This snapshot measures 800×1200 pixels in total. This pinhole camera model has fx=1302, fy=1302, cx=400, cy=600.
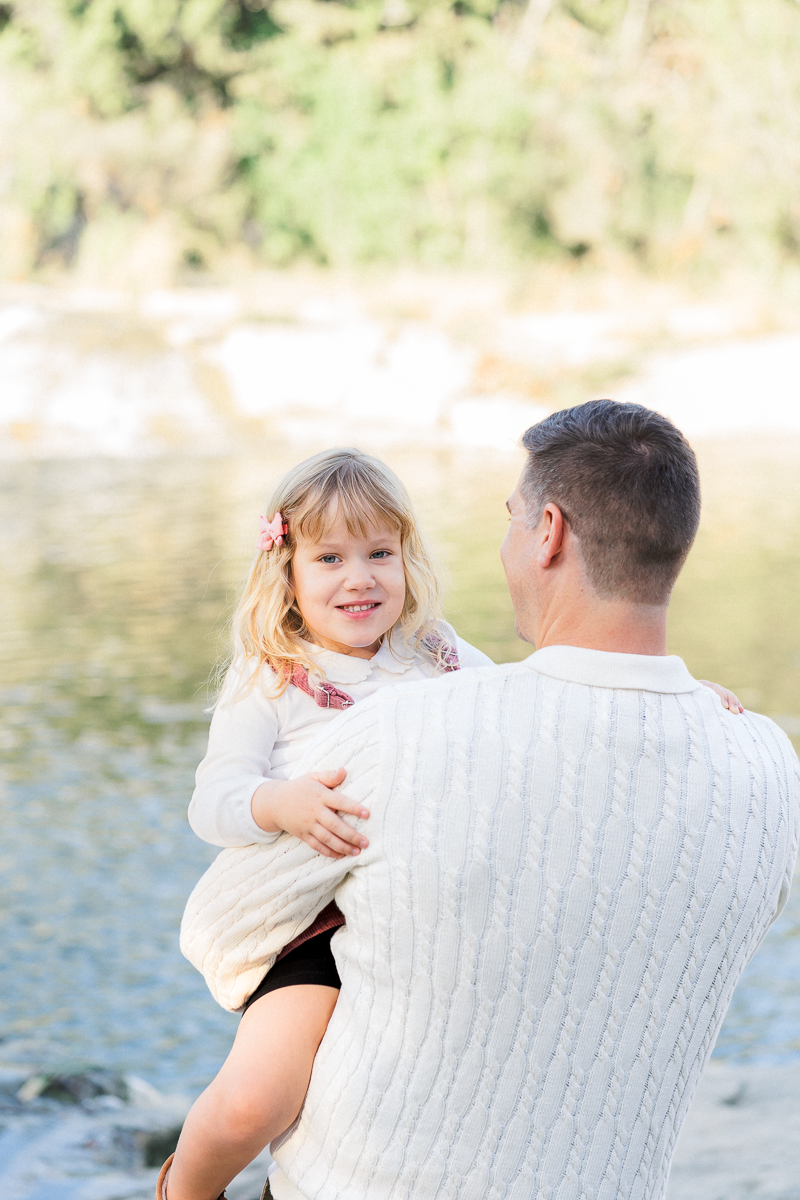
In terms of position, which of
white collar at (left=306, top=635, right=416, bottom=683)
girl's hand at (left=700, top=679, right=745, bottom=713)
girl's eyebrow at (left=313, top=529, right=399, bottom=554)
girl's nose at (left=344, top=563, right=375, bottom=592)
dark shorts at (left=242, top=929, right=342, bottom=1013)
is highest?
girl's eyebrow at (left=313, top=529, right=399, bottom=554)

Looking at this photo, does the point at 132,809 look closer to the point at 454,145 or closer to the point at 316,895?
the point at 316,895

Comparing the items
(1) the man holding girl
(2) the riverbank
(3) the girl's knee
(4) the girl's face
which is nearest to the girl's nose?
(4) the girl's face

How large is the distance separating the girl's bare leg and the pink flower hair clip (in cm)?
72

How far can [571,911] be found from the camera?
1295mm

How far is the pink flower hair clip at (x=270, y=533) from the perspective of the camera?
6.56ft

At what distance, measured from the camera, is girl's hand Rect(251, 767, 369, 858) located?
1343mm

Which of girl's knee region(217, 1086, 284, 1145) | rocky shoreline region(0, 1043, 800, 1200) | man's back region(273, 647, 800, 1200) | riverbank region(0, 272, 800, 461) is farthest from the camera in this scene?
riverbank region(0, 272, 800, 461)

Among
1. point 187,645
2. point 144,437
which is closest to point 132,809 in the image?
point 187,645

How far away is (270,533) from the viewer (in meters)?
2.00

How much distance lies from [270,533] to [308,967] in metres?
0.71

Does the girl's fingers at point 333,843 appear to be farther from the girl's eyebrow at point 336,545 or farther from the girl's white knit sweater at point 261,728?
the girl's eyebrow at point 336,545

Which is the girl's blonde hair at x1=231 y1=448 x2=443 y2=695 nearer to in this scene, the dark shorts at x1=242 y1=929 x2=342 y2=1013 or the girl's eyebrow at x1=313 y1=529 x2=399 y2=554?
the girl's eyebrow at x1=313 y1=529 x2=399 y2=554

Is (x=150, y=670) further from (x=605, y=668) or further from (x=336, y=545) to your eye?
(x=605, y=668)

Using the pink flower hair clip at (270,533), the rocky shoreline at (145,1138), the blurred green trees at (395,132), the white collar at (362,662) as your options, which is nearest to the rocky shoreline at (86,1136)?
the rocky shoreline at (145,1138)
